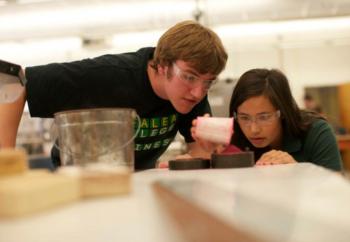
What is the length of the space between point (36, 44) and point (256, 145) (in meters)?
5.35

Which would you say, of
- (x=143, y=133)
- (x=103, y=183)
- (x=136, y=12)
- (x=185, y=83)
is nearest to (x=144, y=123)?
(x=143, y=133)

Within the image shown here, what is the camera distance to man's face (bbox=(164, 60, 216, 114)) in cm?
135

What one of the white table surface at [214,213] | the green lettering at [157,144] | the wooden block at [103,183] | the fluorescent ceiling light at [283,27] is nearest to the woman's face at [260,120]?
the green lettering at [157,144]

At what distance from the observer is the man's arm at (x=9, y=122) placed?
127 cm

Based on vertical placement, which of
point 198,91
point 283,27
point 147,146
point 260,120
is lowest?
point 147,146

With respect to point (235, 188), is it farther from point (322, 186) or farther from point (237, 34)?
point (237, 34)

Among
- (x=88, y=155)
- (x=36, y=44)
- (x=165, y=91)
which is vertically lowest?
(x=88, y=155)

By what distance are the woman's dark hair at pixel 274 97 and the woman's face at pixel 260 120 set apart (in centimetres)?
2

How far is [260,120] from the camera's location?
5.30 ft

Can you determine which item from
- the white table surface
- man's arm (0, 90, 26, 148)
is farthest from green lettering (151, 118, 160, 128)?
the white table surface

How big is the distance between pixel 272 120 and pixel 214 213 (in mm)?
1203

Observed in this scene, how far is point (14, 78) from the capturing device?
1240mm

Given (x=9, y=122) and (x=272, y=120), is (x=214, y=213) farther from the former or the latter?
(x=272, y=120)

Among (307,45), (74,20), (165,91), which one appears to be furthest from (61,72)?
(307,45)
